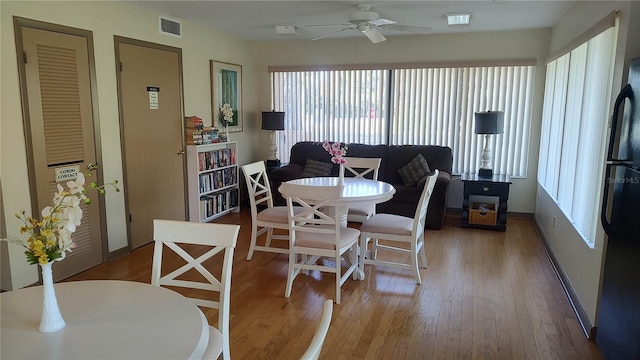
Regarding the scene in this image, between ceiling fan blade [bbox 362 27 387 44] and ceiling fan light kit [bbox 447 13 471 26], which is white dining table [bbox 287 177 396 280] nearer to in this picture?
ceiling fan blade [bbox 362 27 387 44]

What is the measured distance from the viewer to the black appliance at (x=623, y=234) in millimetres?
2141

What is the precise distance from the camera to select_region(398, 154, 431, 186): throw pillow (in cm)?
556

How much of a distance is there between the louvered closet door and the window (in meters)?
3.33

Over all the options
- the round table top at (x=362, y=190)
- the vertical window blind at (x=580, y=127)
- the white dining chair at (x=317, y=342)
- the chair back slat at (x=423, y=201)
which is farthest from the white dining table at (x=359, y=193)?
the white dining chair at (x=317, y=342)

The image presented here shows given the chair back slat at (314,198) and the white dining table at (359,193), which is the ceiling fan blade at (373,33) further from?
the chair back slat at (314,198)

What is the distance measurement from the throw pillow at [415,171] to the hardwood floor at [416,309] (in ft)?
3.99

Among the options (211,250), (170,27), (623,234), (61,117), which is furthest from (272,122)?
(623,234)

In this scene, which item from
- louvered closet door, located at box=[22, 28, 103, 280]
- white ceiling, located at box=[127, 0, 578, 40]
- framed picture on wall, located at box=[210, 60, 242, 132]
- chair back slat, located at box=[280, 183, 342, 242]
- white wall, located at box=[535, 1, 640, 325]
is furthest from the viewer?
framed picture on wall, located at box=[210, 60, 242, 132]

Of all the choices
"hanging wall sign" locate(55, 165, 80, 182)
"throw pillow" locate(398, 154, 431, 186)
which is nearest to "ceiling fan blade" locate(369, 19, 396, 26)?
"throw pillow" locate(398, 154, 431, 186)

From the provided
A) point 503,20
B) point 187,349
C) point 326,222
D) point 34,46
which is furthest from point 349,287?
point 503,20

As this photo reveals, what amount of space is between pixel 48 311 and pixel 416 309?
247 centimetres

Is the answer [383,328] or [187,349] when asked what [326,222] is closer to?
[383,328]

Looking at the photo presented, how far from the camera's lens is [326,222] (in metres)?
3.29

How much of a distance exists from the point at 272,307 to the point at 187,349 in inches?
78.6
